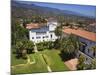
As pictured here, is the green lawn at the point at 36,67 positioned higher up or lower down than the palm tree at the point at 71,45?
lower down

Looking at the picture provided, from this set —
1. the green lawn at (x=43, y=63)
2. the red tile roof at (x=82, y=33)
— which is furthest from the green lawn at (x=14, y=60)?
the red tile roof at (x=82, y=33)

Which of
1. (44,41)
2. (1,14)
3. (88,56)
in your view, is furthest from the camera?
(88,56)

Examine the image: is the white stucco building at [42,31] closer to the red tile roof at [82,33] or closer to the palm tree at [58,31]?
the palm tree at [58,31]

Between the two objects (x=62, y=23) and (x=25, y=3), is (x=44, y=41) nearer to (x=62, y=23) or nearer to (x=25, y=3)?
(x=62, y=23)

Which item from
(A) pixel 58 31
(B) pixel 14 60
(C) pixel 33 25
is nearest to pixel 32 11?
(C) pixel 33 25

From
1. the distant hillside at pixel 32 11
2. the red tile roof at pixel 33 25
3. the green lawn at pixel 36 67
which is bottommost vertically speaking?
the green lawn at pixel 36 67

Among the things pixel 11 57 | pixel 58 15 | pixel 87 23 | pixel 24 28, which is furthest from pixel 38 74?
pixel 87 23
